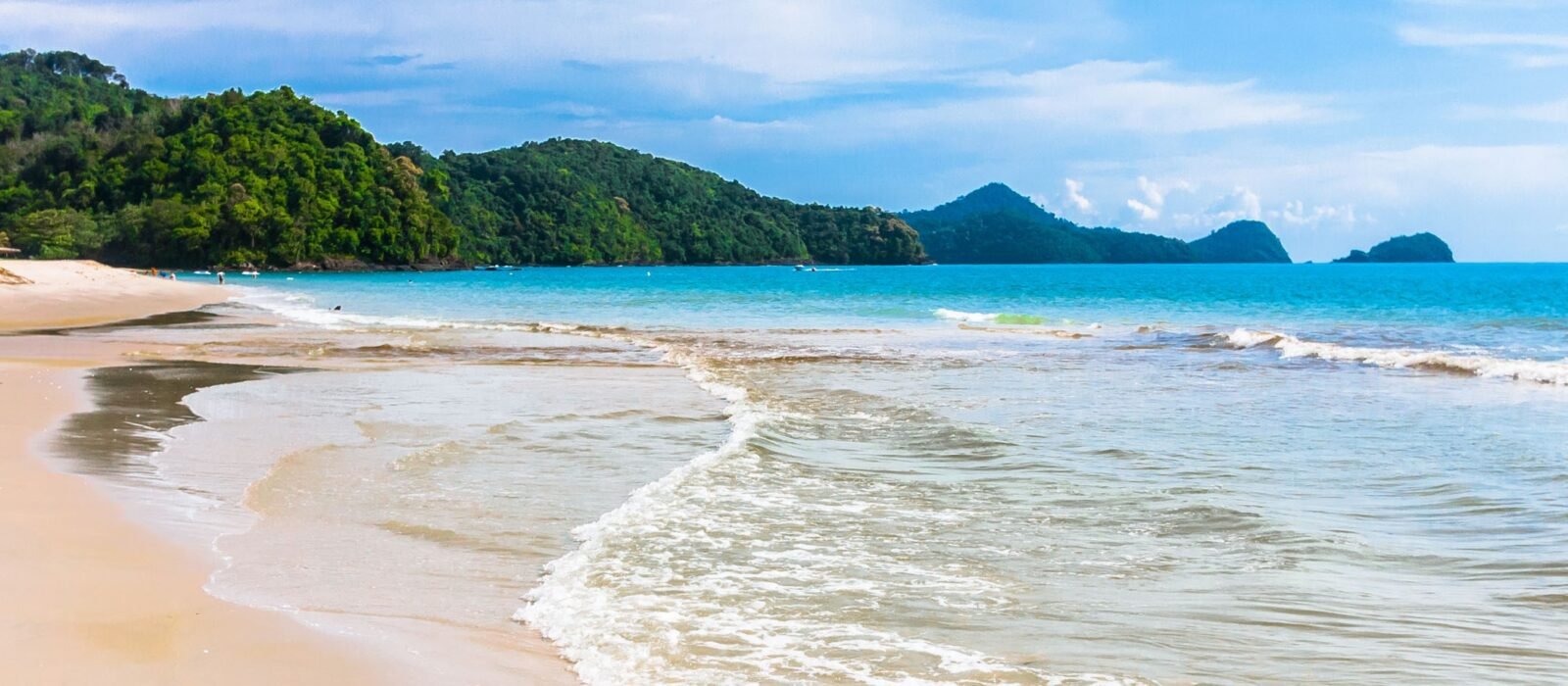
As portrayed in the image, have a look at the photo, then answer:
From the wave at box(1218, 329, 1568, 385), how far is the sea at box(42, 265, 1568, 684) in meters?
0.22

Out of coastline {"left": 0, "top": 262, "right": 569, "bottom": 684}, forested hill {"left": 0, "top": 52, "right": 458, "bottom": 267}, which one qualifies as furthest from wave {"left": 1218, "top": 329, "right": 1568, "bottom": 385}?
forested hill {"left": 0, "top": 52, "right": 458, "bottom": 267}

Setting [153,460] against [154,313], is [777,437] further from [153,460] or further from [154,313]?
[154,313]

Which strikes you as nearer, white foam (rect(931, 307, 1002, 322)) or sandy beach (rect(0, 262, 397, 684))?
sandy beach (rect(0, 262, 397, 684))

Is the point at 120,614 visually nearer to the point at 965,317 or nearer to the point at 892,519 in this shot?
the point at 892,519

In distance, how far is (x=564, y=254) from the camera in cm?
17700

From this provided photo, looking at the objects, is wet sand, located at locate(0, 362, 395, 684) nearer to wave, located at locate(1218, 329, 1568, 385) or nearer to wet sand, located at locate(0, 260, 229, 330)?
wave, located at locate(1218, 329, 1568, 385)

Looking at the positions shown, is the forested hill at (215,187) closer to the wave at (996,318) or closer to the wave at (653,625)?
the wave at (996,318)

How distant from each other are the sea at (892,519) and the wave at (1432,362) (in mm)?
217

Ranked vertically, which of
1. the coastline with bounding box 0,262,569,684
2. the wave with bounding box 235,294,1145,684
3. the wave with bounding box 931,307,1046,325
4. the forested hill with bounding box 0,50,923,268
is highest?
the forested hill with bounding box 0,50,923,268

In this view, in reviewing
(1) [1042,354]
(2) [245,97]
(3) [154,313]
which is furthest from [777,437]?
(2) [245,97]

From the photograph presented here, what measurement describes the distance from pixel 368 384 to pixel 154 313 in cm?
2274

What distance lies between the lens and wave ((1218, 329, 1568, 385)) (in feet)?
57.2

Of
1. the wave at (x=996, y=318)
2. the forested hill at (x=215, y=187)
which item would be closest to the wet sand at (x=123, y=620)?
the wave at (x=996, y=318)

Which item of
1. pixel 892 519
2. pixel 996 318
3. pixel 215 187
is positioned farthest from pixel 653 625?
pixel 215 187
